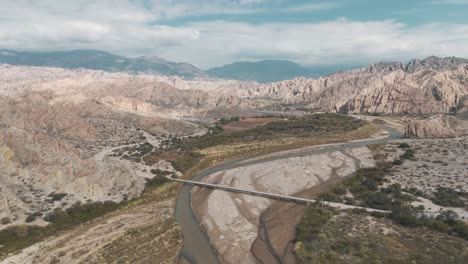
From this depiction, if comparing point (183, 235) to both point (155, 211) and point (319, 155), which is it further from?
point (319, 155)

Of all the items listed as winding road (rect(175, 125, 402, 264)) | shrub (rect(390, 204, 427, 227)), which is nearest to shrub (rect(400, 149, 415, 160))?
winding road (rect(175, 125, 402, 264))

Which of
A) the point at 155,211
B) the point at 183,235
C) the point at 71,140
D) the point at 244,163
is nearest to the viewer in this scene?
the point at 183,235

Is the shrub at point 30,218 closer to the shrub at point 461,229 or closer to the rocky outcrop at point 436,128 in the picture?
the shrub at point 461,229

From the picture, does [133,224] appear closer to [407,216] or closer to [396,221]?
[396,221]

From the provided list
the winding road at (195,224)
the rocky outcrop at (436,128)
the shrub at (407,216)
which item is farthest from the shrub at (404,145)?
the shrub at (407,216)

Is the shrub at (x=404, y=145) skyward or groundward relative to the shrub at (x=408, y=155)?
skyward

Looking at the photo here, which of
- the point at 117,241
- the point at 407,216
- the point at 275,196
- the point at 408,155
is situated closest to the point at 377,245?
the point at 407,216

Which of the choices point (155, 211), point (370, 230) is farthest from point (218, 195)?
point (370, 230)

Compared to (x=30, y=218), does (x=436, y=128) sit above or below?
above
